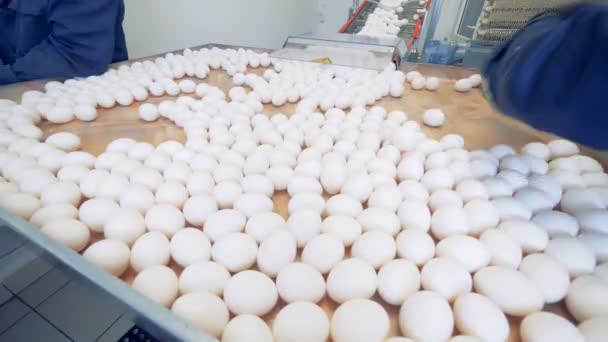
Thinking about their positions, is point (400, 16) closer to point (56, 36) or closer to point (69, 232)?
A: point (56, 36)

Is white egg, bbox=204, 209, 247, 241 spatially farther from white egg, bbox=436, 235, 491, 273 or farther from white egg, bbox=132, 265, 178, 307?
white egg, bbox=436, 235, 491, 273

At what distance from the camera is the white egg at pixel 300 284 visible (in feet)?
1.58

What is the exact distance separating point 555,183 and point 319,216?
55 centimetres

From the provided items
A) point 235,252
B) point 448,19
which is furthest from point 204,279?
point 448,19

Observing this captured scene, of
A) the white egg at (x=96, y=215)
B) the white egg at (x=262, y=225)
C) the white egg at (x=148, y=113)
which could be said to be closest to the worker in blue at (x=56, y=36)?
the white egg at (x=148, y=113)

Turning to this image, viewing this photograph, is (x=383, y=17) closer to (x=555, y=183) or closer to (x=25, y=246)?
(x=555, y=183)

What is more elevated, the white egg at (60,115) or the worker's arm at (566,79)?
the worker's arm at (566,79)

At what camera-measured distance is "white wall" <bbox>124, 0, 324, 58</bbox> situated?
198 centimetres

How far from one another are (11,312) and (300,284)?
776mm

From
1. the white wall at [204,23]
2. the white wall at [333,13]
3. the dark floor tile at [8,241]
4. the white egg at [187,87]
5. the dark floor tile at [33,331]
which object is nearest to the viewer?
the dark floor tile at [8,241]

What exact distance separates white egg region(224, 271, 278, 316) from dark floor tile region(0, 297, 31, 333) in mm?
631

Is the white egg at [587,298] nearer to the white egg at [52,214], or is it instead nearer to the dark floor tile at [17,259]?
the dark floor tile at [17,259]

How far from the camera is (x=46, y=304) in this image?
0.78m

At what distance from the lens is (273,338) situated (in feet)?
1.41
